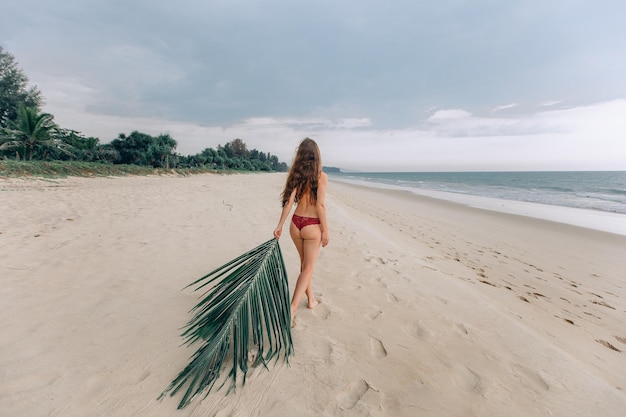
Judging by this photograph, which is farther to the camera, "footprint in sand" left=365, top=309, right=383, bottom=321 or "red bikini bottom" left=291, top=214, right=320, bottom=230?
"footprint in sand" left=365, top=309, right=383, bottom=321

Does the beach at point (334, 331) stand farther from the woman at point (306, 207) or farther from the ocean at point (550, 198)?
the ocean at point (550, 198)

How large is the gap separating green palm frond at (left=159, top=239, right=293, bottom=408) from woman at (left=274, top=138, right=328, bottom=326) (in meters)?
0.31

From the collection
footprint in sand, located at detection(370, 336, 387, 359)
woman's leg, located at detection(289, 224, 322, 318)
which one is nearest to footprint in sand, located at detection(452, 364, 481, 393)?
footprint in sand, located at detection(370, 336, 387, 359)

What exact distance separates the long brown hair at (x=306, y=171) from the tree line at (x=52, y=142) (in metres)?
27.7

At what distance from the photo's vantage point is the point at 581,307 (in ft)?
12.2

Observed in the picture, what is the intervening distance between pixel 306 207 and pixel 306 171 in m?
0.36

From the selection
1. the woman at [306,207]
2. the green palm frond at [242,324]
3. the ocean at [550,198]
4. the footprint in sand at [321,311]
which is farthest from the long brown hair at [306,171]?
the ocean at [550,198]

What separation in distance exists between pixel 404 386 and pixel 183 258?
3676 millimetres

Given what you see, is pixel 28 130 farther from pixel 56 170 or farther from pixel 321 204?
pixel 321 204

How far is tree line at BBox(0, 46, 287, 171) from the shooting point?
65.1ft

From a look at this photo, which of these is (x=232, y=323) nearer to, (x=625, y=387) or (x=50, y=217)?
(x=625, y=387)

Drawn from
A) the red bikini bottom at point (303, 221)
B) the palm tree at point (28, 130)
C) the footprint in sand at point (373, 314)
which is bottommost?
the footprint in sand at point (373, 314)

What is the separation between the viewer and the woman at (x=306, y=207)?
245cm

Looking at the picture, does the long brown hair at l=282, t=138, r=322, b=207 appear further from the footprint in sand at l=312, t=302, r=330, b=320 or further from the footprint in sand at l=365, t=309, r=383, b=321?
the footprint in sand at l=365, t=309, r=383, b=321
